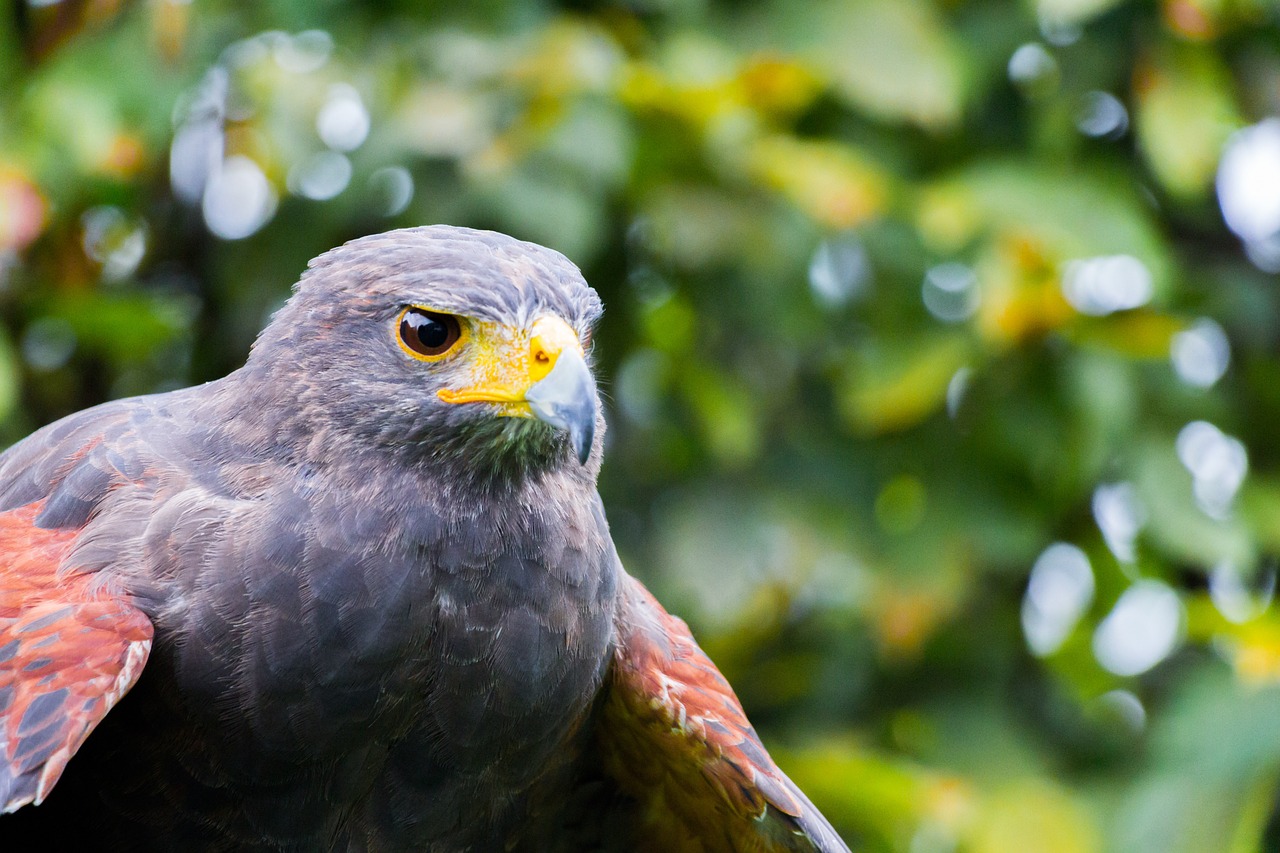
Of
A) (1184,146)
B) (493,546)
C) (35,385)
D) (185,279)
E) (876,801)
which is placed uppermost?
(1184,146)

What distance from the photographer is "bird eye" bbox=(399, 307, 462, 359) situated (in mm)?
A: 2848

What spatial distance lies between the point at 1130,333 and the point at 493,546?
3201mm

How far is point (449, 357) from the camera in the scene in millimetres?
2861

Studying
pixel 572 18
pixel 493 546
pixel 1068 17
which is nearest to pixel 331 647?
pixel 493 546

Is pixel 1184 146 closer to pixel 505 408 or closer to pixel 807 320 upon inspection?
pixel 807 320

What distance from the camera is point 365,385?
2869mm

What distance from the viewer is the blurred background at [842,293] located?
15.5ft

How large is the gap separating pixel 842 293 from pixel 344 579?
304cm

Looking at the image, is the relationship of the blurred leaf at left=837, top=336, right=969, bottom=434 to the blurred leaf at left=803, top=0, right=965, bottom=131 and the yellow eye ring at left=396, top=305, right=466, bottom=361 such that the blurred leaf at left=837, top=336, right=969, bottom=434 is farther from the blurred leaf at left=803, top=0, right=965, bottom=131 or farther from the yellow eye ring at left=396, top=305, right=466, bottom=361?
the yellow eye ring at left=396, top=305, right=466, bottom=361

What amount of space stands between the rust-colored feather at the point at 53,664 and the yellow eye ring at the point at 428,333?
2.46 feet

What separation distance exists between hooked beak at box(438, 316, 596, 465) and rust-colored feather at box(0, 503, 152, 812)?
2.54ft

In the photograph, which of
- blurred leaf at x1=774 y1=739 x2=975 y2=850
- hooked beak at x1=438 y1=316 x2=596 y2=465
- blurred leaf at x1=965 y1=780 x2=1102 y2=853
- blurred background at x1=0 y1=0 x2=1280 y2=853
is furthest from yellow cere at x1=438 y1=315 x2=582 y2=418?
blurred leaf at x1=965 y1=780 x2=1102 y2=853

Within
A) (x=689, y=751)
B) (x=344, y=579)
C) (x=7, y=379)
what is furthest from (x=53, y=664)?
(x=7, y=379)

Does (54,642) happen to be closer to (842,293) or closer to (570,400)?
(570,400)
